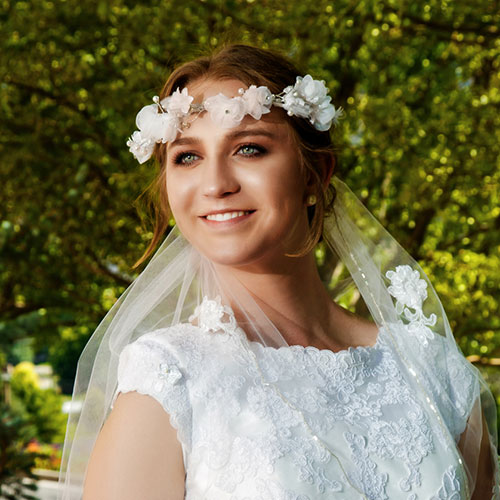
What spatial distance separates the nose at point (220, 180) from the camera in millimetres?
1831

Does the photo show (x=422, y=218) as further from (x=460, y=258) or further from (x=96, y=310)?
(x=96, y=310)

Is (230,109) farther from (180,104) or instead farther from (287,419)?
(287,419)

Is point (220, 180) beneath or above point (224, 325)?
above

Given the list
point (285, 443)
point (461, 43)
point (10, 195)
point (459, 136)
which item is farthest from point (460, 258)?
point (285, 443)

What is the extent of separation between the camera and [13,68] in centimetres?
586

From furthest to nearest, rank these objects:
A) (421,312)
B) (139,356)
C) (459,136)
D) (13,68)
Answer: (13,68), (459,136), (421,312), (139,356)

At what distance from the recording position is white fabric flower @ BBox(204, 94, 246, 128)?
72.1 inches

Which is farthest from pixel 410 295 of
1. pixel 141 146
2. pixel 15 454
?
pixel 15 454

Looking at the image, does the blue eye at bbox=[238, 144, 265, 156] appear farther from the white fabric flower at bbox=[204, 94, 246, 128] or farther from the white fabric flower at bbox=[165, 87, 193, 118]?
the white fabric flower at bbox=[165, 87, 193, 118]

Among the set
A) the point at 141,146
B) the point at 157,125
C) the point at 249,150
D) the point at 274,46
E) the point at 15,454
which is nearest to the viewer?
the point at 249,150

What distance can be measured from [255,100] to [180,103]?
202mm

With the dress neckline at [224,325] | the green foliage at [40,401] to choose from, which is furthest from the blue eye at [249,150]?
the green foliage at [40,401]

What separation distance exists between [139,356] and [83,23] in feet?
15.2

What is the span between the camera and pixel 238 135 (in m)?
Result: 1.86
